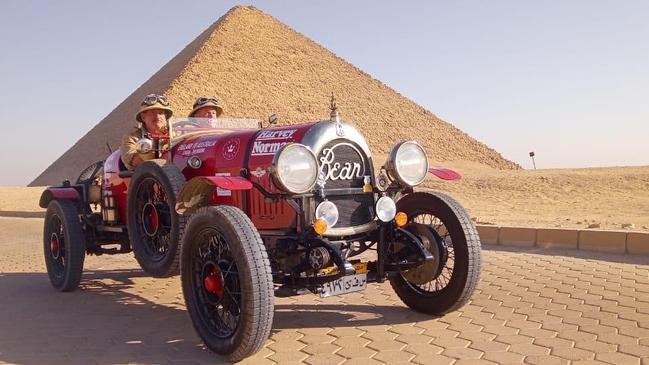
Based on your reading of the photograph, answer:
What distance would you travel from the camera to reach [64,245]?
21.4 feet

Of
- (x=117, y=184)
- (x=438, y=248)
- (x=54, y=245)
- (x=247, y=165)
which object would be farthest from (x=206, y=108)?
(x=438, y=248)

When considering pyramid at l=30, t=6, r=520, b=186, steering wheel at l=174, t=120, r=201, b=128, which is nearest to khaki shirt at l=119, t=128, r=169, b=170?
steering wheel at l=174, t=120, r=201, b=128

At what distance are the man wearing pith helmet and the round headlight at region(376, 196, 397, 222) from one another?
2523 mm

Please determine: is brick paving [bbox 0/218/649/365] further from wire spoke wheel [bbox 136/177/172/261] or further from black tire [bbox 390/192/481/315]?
wire spoke wheel [bbox 136/177/172/261]

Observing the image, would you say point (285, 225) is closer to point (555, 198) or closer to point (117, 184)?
point (117, 184)

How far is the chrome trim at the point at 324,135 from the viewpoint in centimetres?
431

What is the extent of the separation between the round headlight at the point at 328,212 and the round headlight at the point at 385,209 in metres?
0.38

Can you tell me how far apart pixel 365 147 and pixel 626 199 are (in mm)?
16522

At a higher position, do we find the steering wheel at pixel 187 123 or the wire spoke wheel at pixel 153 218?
the steering wheel at pixel 187 123

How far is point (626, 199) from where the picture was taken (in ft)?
61.0

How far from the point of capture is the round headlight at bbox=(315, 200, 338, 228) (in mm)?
4133

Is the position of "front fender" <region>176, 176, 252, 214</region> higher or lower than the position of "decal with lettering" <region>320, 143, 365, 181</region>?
lower

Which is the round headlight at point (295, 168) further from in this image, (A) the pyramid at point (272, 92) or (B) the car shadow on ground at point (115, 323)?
(A) the pyramid at point (272, 92)

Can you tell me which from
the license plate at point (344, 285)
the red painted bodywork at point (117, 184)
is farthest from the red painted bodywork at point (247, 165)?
the red painted bodywork at point (117, 184)
